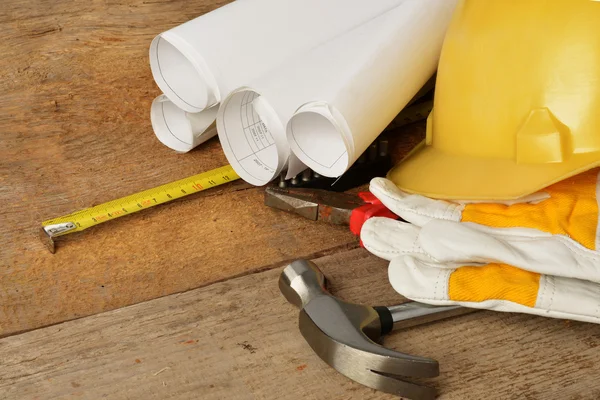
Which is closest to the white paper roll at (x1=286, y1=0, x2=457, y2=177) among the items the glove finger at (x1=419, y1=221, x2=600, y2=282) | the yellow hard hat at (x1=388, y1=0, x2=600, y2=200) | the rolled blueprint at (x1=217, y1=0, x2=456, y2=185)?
the rolled blueprint at (x1=217, y1=0, x2=456, y2=185)

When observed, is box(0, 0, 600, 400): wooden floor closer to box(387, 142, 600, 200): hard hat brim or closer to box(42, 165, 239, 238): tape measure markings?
box(42, 165, 239, 238): tape measure markings

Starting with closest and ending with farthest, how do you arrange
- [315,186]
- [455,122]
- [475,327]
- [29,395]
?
[29,395]
[475,327]
[455,122]
[315,186]

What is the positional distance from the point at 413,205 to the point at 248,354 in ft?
1.30

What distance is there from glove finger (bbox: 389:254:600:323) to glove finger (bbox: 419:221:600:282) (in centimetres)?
2

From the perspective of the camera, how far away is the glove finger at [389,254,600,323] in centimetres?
110

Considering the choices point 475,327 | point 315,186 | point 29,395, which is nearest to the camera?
point 29,395

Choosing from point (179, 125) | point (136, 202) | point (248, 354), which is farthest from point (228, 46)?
point (248, 354)

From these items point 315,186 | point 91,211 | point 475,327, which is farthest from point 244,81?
point 475,327

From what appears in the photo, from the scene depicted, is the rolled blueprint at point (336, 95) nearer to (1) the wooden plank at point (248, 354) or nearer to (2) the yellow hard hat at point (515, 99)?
(2) the yellow hard hat at point (515, 99)

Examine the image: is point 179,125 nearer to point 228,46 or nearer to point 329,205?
point 228,46

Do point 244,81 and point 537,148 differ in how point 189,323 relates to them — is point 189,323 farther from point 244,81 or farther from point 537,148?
point 537,148

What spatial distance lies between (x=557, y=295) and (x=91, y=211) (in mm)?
821

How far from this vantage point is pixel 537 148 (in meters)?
1.21

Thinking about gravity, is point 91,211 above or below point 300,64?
below
